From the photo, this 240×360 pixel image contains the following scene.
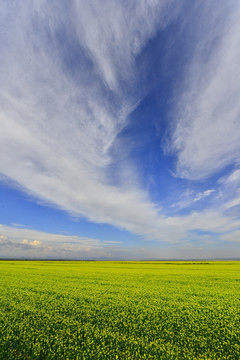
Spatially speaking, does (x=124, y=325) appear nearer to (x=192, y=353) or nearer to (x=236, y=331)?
(x=192, y=353)

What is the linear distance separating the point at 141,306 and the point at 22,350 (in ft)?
22.5

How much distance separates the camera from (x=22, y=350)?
6.77 m

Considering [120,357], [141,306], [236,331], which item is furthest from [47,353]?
[236,331]

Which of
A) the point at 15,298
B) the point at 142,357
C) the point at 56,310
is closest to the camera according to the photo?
the point at 142,357

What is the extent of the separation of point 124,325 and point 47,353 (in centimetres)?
355

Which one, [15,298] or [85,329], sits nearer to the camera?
[85,329]

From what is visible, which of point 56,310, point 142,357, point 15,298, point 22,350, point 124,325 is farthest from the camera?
point 15,298

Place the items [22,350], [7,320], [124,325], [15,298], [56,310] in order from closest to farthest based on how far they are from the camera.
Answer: [22,350] < [124,325] < [7,320] < [56,310] < [15,298]

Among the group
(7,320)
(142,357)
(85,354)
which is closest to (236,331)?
(142,357)

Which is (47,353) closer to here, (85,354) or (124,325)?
(85,354)

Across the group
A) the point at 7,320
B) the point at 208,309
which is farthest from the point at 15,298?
the point at 208,309

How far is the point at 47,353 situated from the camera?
21.7ft

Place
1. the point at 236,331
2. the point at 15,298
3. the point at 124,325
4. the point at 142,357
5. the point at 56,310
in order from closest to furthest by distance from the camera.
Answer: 1. the point at 142,357
2. the point at 236,331
3. the point at 124,325
4. the point at 56,310
5. the point at 15,298

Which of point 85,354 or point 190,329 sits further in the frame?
point 190,329
